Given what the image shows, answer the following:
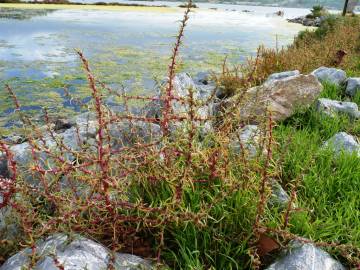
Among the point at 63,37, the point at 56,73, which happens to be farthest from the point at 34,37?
the point at 56,73

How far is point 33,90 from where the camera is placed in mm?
9914

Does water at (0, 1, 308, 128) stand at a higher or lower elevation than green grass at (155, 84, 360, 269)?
lower

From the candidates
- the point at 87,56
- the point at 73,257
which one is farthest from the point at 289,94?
the point at 87,56

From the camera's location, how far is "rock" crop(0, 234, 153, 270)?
7.14 ft

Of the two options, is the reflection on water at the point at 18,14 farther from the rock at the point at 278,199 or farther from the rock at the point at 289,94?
the rock at the point at 278,199

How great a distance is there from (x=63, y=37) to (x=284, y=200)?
17.6 meters

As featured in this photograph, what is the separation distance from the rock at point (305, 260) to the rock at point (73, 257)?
0.79 metres

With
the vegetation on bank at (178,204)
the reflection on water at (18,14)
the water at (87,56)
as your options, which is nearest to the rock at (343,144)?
the vegetation on bank at (178,204)

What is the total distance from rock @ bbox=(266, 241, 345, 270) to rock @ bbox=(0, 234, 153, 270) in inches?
31.0

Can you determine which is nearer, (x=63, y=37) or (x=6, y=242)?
(x=6, y=242)

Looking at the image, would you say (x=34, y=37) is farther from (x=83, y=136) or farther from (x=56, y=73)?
(x=83, y=136)

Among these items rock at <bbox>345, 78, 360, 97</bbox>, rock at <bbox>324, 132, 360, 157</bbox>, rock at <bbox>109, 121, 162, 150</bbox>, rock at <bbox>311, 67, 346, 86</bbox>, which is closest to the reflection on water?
rock at <bbox>311, 67, 346, 86</bbox>

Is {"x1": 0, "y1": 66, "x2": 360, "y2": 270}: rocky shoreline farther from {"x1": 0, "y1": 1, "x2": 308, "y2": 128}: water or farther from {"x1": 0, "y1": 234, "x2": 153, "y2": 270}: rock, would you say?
{"x1": 0, "y1": 1, "x2": 308, "y2": 128}: water

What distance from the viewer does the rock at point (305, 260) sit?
2451 mm
